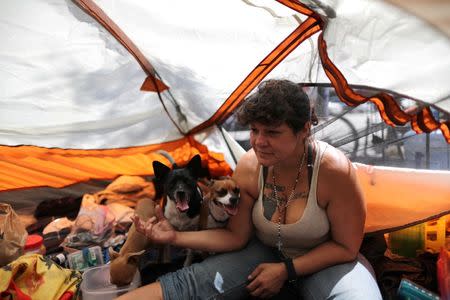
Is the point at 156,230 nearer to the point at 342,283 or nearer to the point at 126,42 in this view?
the point at 342,283

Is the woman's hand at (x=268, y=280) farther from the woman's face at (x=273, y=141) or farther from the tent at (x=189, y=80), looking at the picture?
the tent at (x=189, y=80)

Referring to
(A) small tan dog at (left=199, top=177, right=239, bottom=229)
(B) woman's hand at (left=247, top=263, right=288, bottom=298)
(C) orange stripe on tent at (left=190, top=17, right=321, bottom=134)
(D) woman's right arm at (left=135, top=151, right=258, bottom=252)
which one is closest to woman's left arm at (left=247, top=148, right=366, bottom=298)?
(B) woman's hand at (left=247, top=263, right=288, bottom=298)

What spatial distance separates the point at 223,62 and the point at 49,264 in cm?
126

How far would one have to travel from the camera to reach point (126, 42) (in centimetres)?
209

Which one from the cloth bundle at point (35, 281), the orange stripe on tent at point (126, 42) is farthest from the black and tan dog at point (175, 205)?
the orange stripe on tent at point (126, 42)

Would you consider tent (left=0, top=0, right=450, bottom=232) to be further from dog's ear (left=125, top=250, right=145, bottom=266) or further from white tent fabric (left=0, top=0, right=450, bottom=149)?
dog's ear (left=125, top=250, right=145, bottom=266)

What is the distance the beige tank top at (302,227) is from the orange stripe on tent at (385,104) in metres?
0.29

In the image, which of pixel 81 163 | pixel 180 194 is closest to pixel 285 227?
pixel 180 194

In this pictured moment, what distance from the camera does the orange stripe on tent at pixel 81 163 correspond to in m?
2.49

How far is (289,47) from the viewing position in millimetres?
1851

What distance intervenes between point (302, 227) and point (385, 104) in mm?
592

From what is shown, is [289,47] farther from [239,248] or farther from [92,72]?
[92,72]

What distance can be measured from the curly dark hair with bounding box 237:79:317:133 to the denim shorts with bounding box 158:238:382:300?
0.54 meters

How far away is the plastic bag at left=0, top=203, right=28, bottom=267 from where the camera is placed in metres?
1.66
